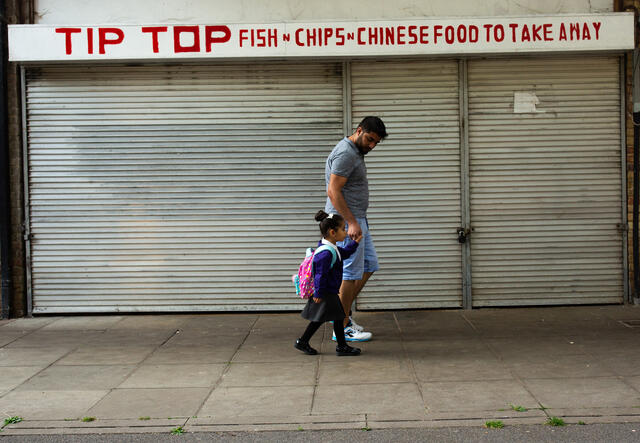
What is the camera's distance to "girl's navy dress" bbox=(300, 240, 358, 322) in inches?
217

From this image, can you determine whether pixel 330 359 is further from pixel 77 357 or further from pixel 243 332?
pixel 77 357

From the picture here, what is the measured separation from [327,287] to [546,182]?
137 inches

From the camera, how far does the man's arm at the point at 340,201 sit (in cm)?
581

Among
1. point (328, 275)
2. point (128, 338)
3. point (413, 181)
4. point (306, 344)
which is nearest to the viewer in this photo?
point (328, 275)

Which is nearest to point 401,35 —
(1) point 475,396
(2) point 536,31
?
(2) point 536,31

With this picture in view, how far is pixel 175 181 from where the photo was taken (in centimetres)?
778

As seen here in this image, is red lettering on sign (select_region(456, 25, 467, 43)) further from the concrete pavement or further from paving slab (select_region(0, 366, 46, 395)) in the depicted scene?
paving slab (select_region(0, 366, 46, 395))

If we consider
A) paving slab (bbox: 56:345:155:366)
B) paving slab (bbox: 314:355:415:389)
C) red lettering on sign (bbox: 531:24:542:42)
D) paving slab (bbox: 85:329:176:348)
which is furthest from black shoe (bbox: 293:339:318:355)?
red lettering on sign (bbox: 531:24:542:42)

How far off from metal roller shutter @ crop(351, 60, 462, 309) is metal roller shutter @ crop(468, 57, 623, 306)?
0.88 feet

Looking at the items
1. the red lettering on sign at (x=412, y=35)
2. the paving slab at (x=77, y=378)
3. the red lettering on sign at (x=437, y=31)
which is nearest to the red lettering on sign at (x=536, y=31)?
the red lettering on sign at (x=437, y=31)

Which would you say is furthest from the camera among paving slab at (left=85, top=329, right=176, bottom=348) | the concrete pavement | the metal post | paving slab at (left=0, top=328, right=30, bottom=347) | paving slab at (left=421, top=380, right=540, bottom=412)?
the metal post

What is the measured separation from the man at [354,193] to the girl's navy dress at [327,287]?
332 millimetres

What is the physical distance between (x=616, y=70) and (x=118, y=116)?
5.78 metres

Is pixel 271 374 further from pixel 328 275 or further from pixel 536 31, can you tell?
pixel 536 31
